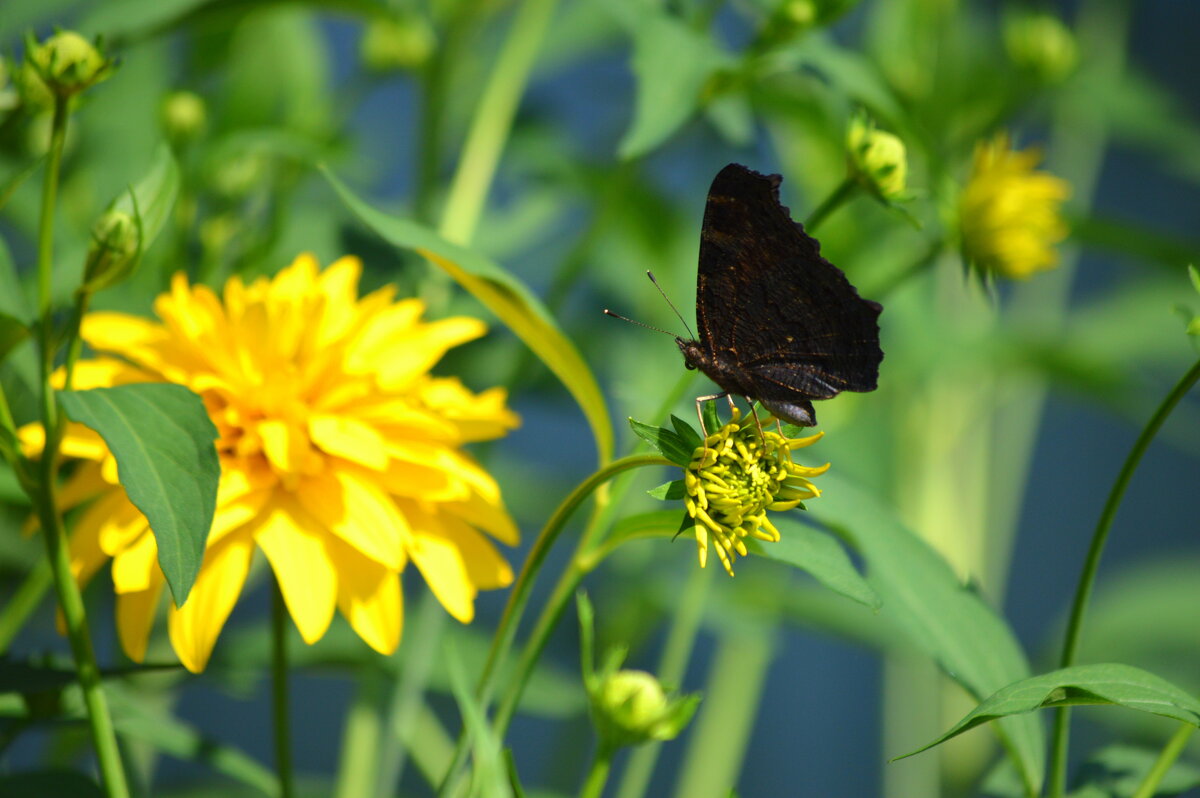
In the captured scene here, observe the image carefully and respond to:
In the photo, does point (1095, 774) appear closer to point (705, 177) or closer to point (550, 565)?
point (705, 177)

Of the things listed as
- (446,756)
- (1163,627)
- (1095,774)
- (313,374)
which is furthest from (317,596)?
(1163,627)

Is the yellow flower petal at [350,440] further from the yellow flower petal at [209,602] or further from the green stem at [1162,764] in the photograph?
the green stem at [1162,764]

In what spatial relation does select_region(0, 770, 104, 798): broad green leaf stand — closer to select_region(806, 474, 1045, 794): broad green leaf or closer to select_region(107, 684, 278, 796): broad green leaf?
select_region(107, 684, 278, 796): broad green leaf

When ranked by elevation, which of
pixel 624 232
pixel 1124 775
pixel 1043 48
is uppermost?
pixel 1043 48

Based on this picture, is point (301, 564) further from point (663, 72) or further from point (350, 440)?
point (663, 72)

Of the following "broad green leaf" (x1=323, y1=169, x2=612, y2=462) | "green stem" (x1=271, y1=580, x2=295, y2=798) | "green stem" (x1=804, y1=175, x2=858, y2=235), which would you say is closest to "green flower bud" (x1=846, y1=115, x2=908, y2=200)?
"green stem" (x1=804, y1=175, x2=858, y2=235)

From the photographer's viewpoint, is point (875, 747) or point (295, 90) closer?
point (295, 90)

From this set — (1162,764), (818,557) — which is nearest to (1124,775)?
(1162,764)
